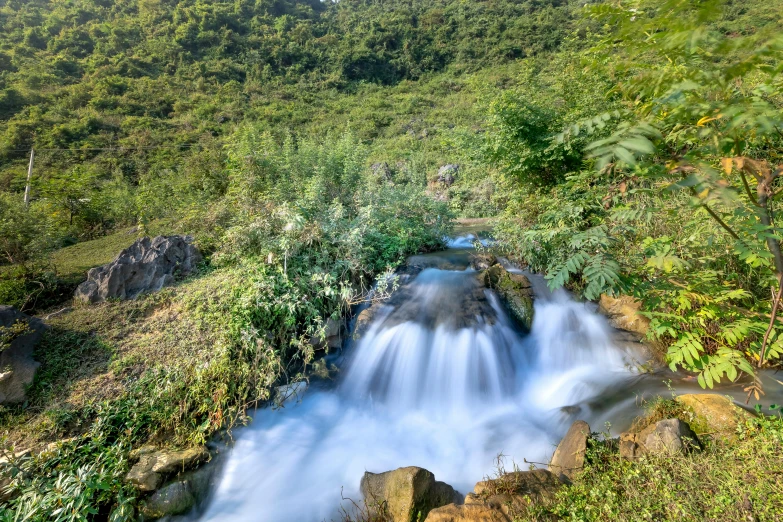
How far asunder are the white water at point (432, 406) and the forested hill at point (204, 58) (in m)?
17.6

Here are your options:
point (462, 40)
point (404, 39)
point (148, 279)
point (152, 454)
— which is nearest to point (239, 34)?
point (404, 39)

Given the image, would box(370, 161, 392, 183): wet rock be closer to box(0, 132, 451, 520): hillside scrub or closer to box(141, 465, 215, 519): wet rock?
box(0, 132, 451, 520): hillside scrub

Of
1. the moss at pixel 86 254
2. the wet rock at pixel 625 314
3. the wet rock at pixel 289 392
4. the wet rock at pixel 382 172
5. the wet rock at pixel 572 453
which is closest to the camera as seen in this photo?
the wet rock at pixel 572 453

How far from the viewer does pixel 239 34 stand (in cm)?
4059

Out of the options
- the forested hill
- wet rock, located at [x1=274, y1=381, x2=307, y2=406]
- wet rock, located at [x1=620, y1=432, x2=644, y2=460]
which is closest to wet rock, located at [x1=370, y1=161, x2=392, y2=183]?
wet rock, located at [x1=274, y1=381, x2=307, y2=406]

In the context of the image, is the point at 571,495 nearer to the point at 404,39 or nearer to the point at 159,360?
the point at 159,360

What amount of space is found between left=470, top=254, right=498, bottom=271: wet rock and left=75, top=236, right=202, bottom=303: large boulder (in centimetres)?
515

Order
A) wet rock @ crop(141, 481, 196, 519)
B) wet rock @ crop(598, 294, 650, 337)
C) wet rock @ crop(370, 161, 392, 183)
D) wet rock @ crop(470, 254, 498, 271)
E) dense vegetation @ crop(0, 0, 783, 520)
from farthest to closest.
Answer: wet rock @ crop(370, 161, 392, 183) < wet rock @ crop(470, 254, 498, 271) < wet rock @ crop(598, 294, 650, 337) < wet rock @ crop(141, 481, 196, 519) < dense vegetation @ crop(0, 0, 783, 520)

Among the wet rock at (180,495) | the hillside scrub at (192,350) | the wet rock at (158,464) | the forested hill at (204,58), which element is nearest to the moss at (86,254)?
the hillside scrub at (192,350)

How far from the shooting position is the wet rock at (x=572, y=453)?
2.59 meters

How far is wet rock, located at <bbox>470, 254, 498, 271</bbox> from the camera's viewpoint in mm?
6588

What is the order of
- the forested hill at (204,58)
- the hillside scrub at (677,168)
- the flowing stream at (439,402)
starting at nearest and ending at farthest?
the hillside scrub at (677,168), the flowing stream at (439,402), the forested hill at (204,58)

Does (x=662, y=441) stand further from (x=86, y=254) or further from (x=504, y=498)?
(x=86, y=254)

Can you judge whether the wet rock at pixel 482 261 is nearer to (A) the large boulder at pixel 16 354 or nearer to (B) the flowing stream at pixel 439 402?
(B) the flowing stream at pixel 439 402
